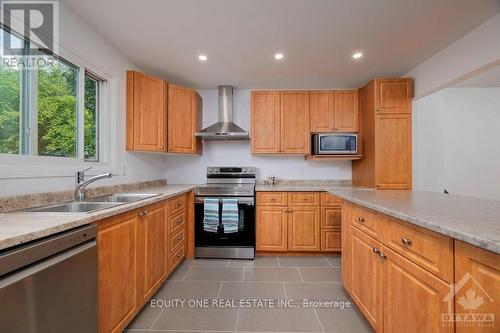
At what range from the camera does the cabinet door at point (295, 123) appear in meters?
3.41

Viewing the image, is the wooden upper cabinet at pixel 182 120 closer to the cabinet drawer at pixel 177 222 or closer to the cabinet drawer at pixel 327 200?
the cabinet drawer at pixel 177 222

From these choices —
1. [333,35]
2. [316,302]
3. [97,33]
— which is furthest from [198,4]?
[316,302]

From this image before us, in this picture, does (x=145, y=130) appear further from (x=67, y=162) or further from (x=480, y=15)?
(x=480, y=15)

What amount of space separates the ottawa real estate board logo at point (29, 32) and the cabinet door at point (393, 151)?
3.36 m

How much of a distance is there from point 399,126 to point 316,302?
2349 mm

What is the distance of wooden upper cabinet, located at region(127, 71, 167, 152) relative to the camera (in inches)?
105

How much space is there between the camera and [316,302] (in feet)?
6.67

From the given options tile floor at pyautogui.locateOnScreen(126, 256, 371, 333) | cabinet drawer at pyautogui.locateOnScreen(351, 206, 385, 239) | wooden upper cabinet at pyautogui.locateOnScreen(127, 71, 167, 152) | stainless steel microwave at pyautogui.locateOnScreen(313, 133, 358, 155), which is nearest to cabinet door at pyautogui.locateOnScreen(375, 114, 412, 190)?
stainless steel microwave at pyautogui.locateOnScreen(313, 133, 358, 155)

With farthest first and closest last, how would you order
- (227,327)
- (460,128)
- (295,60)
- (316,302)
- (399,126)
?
(460,128)
(399,126)
(295,60)
(316,302)
(227,327)

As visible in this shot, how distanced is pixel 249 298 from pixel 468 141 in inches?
167

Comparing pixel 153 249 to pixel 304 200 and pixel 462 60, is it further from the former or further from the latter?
pixel 462 60

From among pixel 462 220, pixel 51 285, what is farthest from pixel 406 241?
pixel 51 285

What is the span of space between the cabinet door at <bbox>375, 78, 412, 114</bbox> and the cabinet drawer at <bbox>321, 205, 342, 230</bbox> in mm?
1386

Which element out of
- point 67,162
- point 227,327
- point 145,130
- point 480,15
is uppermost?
point 480,15
